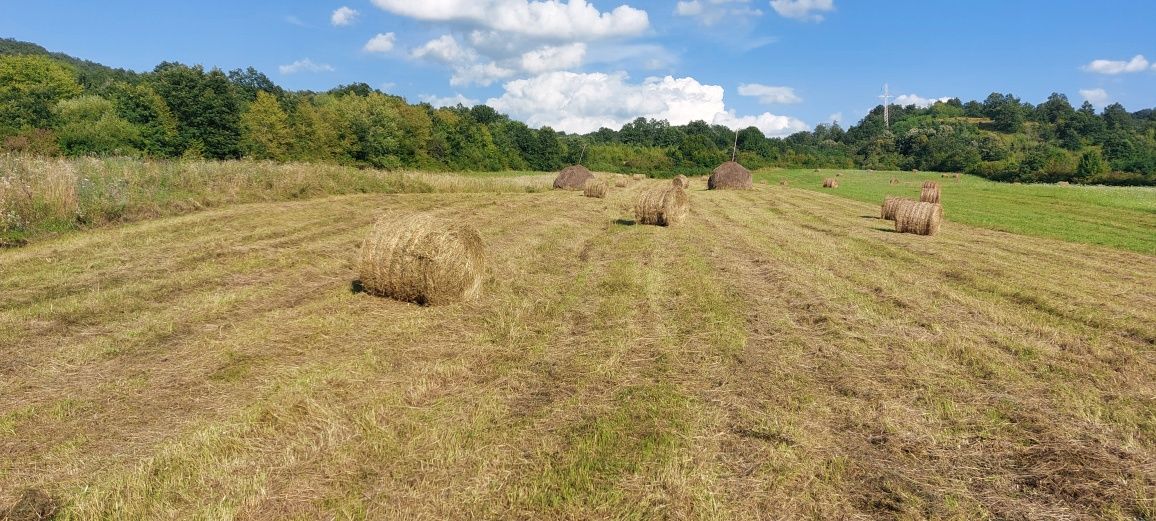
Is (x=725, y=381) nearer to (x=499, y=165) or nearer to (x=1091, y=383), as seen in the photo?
(x=1091, y=383)

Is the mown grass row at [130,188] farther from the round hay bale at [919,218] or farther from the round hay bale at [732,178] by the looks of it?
the round hay bale at [732,178]

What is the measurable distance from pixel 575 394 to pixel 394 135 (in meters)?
64.4

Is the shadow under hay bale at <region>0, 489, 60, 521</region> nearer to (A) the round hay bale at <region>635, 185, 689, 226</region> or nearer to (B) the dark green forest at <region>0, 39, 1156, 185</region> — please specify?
(A) the round hay bale at <region>635, 185, 689, 226</region>

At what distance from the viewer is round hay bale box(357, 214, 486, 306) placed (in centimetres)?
831

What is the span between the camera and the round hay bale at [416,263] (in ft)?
27.3

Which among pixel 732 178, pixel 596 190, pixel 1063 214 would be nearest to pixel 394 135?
pixel 732 178

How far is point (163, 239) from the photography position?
12672mm

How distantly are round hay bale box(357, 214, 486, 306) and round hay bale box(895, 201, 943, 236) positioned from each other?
49.9 ft

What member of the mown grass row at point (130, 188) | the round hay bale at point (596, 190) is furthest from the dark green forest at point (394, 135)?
the round hay bale at point (596, 190)

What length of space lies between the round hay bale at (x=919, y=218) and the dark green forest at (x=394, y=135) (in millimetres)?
27701

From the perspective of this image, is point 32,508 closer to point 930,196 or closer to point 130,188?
point 130,188

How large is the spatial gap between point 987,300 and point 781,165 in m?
74.0

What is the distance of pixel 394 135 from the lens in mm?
63844

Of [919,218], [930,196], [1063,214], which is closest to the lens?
[919,218]
